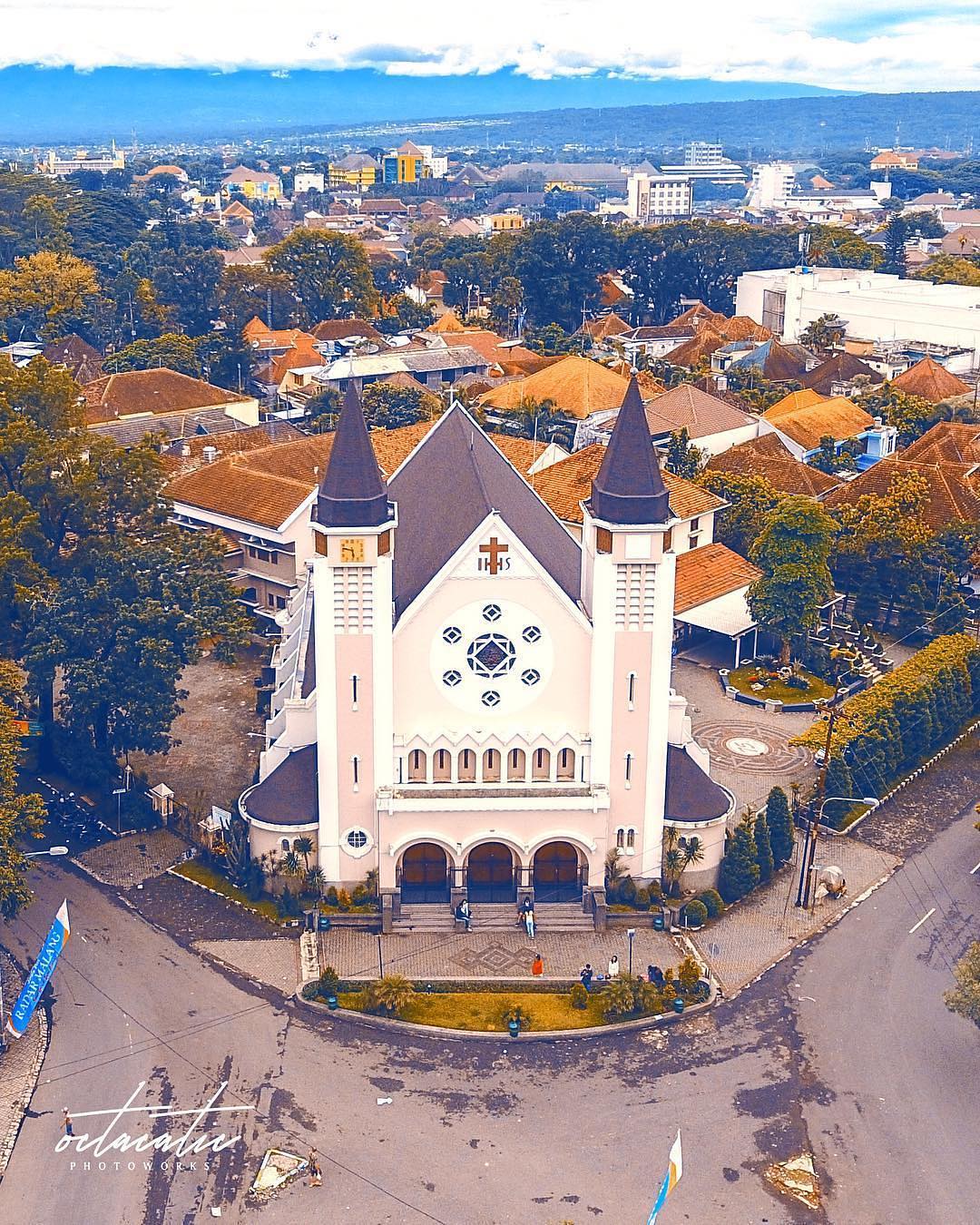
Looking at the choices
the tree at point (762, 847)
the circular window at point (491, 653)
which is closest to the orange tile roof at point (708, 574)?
the tree at point (762, 847)

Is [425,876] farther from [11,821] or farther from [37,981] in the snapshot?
[37,981]

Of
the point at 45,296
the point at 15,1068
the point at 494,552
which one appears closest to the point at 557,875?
the point at 494,552

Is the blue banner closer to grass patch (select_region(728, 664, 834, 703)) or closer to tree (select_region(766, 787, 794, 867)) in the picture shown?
tree (select_region(766, 787, 794, 867))

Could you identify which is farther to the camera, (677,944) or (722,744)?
(722,744)

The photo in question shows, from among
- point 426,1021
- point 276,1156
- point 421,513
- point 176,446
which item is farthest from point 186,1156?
point 176,446

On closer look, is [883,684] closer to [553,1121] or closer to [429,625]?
[429,625]
